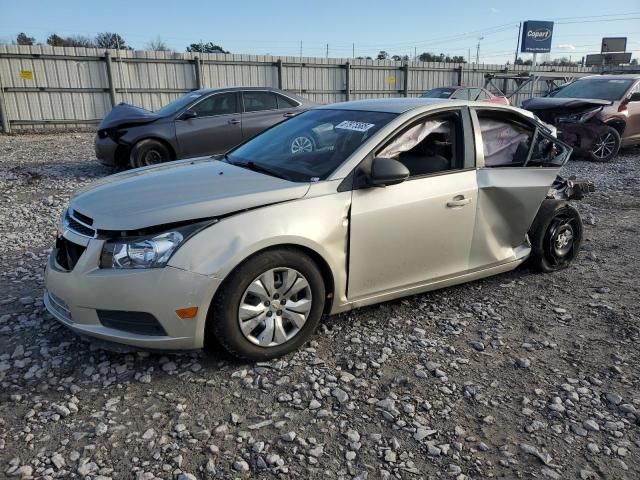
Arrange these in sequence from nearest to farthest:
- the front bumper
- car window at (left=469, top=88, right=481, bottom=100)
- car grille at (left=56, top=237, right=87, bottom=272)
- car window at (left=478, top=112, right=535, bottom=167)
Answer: the front bumper → car grille at (left=56, top=237, right=87, bottom=272) → car window at (left=478, top=112, right=535, bottom=167) → car window at (left=469, top=88, right=481, bottom=100)

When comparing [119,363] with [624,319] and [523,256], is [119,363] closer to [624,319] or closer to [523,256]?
[523,256]

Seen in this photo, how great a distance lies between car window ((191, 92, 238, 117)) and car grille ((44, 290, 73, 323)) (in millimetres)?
6529

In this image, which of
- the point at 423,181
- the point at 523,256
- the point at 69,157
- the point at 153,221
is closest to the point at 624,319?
the point at 523,256

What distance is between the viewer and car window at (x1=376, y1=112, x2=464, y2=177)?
3.70 m

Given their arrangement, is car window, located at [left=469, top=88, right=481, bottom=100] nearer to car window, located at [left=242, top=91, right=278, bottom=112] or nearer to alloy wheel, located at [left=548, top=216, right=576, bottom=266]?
car window, located at [left=242, top=91, right=278, bottom=112]

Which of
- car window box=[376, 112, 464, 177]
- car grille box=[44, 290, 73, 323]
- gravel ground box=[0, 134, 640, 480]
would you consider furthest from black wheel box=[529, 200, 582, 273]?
car grille box=[44, 290, 73, 323]

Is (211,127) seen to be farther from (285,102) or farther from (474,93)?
(474,93)

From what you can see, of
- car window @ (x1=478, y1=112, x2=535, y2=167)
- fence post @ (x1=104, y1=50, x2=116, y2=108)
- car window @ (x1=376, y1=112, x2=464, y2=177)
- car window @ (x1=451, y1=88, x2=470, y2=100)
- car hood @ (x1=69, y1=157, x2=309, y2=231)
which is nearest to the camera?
car hood @ (x1=69, y1=157, x2=309, y2=231)

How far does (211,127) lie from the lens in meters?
9.30

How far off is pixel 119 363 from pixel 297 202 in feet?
4.89

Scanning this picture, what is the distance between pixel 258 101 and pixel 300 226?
7.20 metres

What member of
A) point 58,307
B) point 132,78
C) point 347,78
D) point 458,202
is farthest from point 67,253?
point 347,78

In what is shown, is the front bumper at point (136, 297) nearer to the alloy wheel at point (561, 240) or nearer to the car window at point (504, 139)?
the car window at point (504, 139)

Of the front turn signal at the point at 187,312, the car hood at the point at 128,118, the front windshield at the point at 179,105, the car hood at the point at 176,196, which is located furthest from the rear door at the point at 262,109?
the front turn signal at the point at 187,312
